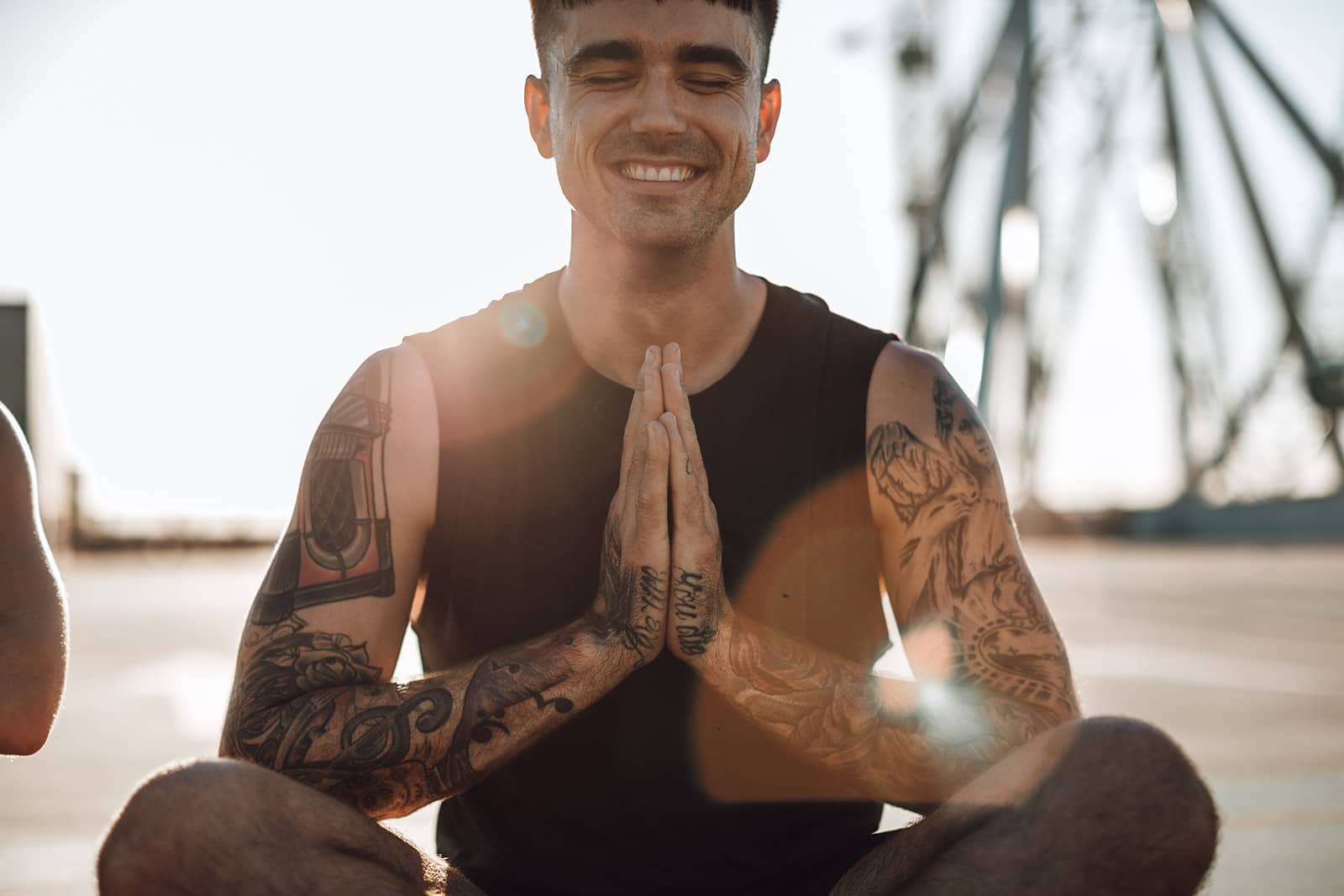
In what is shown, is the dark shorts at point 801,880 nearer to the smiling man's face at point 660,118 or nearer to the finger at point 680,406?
the finger at point 680,406

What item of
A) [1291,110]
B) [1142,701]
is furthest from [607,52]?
[1291,110]

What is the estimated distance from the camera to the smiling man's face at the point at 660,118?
2730 mm

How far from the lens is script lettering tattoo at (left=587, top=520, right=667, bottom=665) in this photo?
7.98 feet

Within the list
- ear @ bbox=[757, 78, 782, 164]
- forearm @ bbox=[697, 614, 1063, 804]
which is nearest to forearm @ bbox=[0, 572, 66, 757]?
forearm @ bbox=[697, 614, 1063, 804]

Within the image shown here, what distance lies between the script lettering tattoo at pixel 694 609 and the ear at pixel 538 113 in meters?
1.06

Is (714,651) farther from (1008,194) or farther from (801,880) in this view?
(1008,194)

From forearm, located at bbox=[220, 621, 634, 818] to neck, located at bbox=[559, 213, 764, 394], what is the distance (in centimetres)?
66

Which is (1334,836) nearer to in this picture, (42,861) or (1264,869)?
(1264,869)

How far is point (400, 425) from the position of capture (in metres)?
2.69

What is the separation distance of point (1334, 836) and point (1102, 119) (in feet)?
93.7

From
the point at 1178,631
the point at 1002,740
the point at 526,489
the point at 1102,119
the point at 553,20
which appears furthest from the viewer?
the point at 1102,119

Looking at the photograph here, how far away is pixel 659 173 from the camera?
8.97ft

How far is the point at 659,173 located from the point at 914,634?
1027 millimetres

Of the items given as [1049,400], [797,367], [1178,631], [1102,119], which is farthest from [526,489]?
[1102,119]
